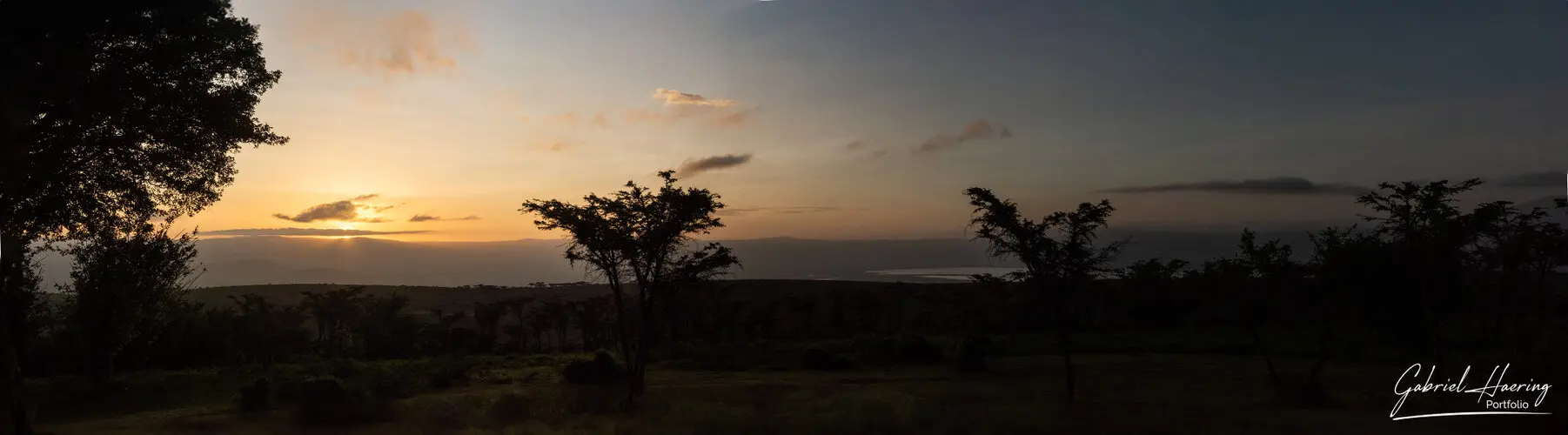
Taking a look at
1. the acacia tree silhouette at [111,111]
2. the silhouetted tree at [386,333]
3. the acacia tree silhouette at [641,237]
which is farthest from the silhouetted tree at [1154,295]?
the acacia tree silhouette at [111,111]

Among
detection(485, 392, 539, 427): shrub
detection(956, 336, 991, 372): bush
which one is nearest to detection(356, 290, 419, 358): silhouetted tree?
detection(485, 392, 539, 427): shrub

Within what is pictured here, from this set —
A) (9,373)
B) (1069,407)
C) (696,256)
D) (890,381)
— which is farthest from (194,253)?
(1069,407)

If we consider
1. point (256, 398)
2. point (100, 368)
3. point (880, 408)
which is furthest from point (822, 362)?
point (100, 368)

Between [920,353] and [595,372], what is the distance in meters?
20.3

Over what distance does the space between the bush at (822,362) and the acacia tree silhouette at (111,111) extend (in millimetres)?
30582

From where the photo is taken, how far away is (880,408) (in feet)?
72.0

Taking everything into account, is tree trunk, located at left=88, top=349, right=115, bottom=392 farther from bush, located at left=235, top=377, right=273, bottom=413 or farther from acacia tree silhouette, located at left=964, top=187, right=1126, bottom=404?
acacia tree silhouette, located at left=964, top=187, right=1126, bottom=404

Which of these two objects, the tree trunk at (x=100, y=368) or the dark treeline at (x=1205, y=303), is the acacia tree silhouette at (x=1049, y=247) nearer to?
the dark treeline at (x=1205, y=303)

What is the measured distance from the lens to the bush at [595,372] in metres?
35.5

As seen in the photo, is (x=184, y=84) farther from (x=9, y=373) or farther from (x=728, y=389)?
(x=728, y=389)

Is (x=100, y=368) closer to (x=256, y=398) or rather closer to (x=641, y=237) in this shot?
(x=256, y=398)

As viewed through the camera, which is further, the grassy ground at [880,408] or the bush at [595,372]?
the bush at [595,372]

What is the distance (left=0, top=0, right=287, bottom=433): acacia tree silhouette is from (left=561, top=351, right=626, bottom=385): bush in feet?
66.7

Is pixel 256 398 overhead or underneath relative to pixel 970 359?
overhead
